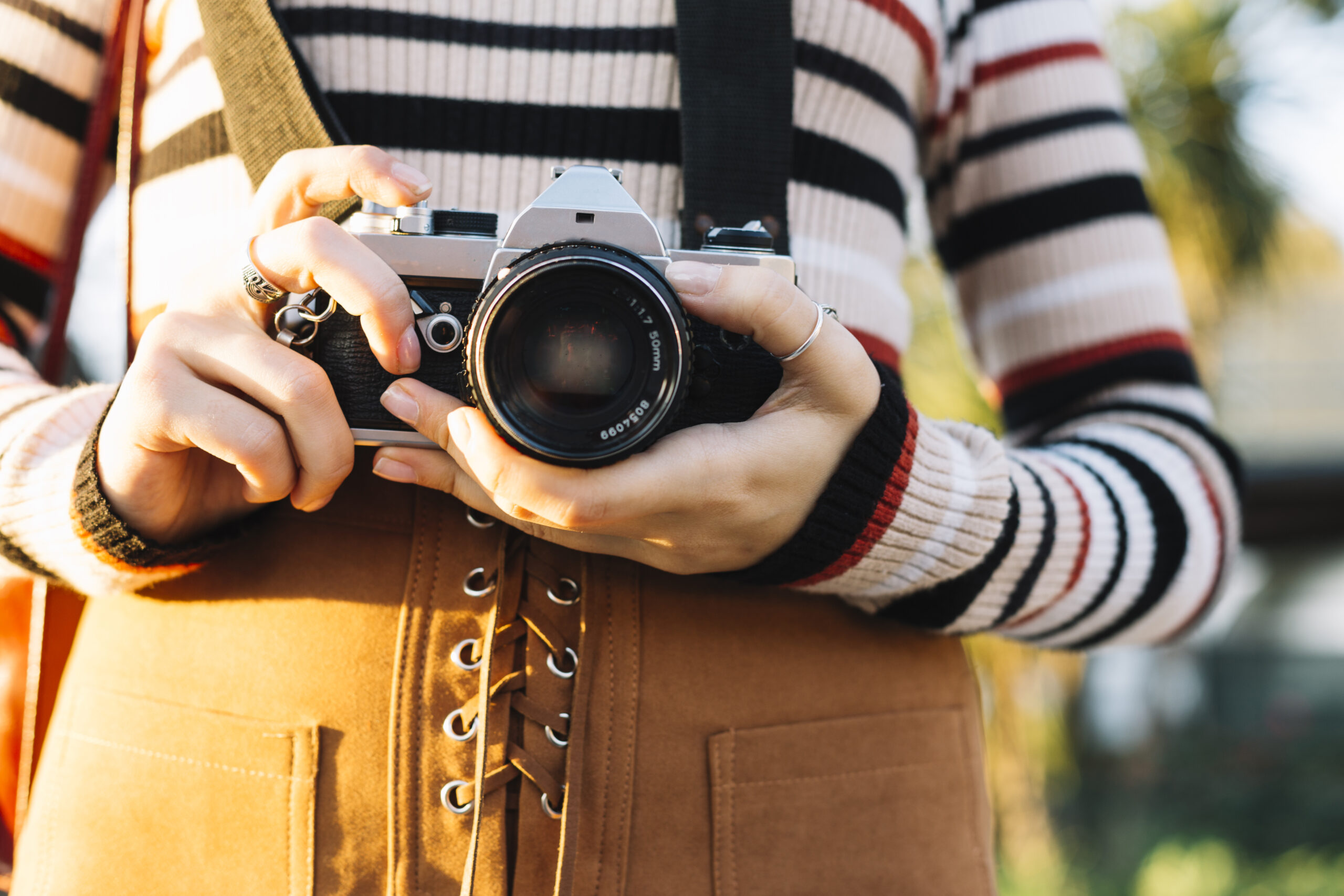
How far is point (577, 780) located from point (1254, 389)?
4.72m

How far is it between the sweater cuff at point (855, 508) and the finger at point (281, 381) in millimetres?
320

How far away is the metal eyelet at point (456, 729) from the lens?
658 mm

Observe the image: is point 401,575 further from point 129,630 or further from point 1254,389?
point 1254,389

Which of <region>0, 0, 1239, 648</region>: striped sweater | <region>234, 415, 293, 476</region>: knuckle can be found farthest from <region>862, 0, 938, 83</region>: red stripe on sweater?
<region>234, 415, 293, 476</region>: knuckle

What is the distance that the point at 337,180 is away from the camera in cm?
64

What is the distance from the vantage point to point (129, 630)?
720mm

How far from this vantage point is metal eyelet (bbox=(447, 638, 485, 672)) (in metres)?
0.67

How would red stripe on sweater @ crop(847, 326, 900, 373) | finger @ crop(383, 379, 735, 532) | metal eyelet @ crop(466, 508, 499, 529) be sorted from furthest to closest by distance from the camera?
red stripe on sweater @ crop(847, 326, 900, 373), metal eyelet @ crop(466, 508, 499, 529), finger @ crop(383, 379, 735, 532)

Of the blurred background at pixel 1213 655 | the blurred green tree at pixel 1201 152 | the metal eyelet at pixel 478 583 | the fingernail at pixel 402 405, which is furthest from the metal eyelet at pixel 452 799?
the blurred green tree at pixel 1201 152

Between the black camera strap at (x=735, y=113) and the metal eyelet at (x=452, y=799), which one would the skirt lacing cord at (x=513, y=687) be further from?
the black camera strap at (x=735, y=113)

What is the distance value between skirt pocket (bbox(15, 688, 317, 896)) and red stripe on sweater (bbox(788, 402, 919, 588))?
0.41 metres

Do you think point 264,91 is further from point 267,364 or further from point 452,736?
point 452,736

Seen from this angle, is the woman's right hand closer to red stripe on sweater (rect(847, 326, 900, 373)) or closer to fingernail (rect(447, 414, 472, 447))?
fingernail (rect(447, 414, 472, 447))

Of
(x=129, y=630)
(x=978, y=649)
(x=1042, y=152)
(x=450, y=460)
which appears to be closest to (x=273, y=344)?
(x=450, y=460)
